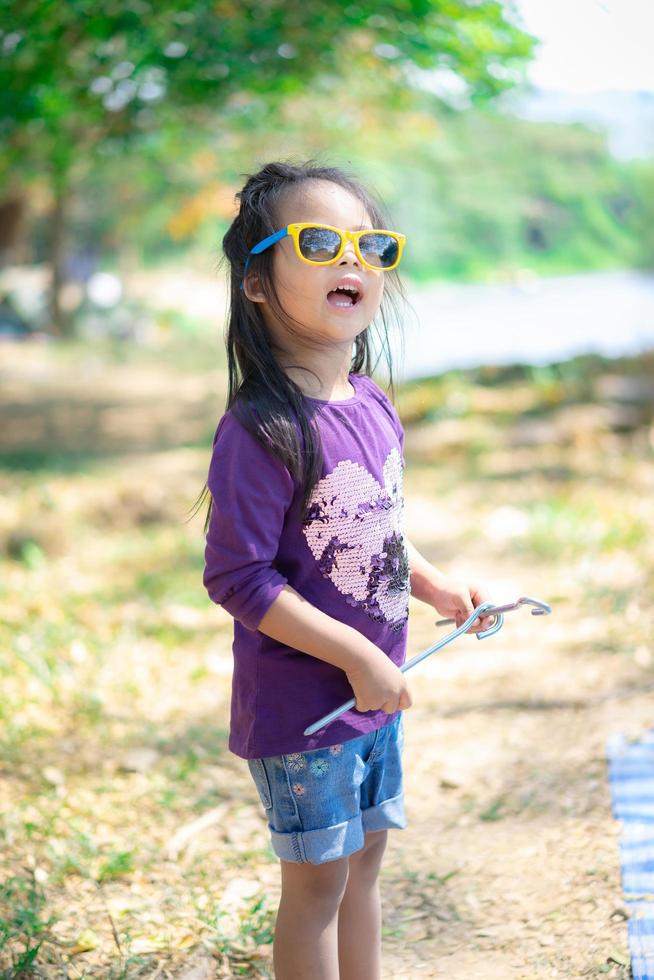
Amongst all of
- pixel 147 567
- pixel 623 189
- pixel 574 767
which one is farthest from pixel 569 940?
pixel 623 189

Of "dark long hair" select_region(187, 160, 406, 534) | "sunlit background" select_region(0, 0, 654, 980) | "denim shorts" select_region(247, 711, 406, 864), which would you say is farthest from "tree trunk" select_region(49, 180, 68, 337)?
"denim shorts" select_region(247, 711, 406, 864)

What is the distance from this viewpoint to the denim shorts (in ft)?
5.10

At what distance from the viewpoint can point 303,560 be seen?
1.57m

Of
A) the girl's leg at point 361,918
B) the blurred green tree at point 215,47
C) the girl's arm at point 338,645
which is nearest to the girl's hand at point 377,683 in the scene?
the girl's arm at point 338,645

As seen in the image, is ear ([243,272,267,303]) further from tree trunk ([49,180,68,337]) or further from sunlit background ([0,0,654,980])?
tree trunk ([49,180,68,337])

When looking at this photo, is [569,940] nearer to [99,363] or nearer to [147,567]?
[147,567]

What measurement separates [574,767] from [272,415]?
168 cm

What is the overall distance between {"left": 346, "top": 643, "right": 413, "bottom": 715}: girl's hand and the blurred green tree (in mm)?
4142

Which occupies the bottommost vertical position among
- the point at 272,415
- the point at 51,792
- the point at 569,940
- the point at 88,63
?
the point at 569,940

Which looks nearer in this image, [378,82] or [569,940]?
[569,940]

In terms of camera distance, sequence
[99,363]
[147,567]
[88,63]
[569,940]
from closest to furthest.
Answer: [569,940]
[147,567]
[88,63]
[99,363]

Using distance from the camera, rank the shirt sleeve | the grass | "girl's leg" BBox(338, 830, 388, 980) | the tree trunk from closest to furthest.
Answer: the shirt sleeve, "girl's leg" BBox(338, 830, 388, 980), the grass, the tree trunk

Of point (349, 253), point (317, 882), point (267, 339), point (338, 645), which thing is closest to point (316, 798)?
point (317, 882)

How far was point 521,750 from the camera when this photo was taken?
9.83 feet
